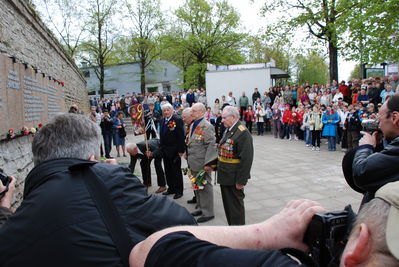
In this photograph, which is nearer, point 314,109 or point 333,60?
point 314,109

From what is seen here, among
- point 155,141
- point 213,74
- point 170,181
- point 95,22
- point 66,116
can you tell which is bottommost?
point 170,181

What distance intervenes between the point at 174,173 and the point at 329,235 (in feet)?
18.8

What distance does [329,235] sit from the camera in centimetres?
99

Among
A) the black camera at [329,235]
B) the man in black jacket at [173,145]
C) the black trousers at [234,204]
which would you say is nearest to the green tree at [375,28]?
the man in black jacket at [173,145]

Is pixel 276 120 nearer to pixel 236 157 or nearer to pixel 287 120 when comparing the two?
pixel 287 120

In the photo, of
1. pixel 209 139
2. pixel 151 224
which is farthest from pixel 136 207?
pixel 209 139

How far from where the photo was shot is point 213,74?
2127 centimetres

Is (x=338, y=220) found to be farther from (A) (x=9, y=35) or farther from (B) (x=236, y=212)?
(A) (x=9, y=35)

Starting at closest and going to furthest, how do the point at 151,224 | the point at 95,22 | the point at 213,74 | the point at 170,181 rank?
1. the point at 151,224
2. the point at 170,181
3. the point at 213,74
4. the point at 95,22

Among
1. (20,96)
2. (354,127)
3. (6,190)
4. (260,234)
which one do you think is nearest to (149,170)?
(20,96)

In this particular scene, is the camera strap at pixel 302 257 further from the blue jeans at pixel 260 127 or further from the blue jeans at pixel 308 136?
the blue jeans at pixel 260 127

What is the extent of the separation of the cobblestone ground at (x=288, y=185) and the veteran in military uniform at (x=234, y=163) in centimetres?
83

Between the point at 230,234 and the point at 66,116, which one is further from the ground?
the point at 66,116

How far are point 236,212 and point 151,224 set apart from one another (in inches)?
130
